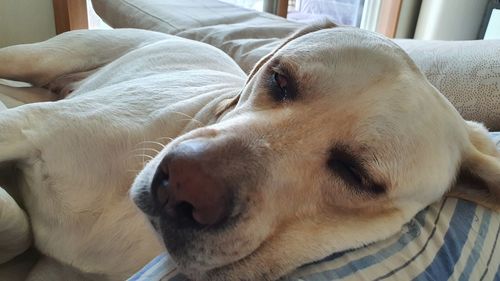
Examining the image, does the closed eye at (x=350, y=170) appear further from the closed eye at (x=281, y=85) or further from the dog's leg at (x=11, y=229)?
the dog's leg at (x=11, y=229)

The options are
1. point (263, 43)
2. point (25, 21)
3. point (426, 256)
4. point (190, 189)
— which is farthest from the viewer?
point (25, 21)

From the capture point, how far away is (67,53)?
2215 mm

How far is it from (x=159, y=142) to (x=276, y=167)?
447 mm

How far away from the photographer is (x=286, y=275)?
0.91m

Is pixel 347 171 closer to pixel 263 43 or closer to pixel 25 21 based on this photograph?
pixel 263 43

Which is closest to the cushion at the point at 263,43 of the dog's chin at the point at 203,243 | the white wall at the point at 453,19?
the dog's chin at the point at 203,243

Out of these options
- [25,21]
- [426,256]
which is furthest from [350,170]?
[25,21]

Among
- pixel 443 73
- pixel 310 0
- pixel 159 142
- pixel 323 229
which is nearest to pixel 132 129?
pixel 159 142

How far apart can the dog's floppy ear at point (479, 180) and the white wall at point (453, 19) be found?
13.4 feet

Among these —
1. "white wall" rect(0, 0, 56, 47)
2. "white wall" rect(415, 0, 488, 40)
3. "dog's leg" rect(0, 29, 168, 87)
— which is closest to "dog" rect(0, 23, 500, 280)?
"dog's leg" rect(0, 29, 168, 87)

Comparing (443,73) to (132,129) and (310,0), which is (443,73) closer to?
(132,129)

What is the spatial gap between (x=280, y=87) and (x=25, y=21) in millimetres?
2469

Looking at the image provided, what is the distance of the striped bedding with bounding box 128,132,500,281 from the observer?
33.7 inches

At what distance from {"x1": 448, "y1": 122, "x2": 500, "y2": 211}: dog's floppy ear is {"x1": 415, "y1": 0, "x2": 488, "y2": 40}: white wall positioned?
4072 mm
